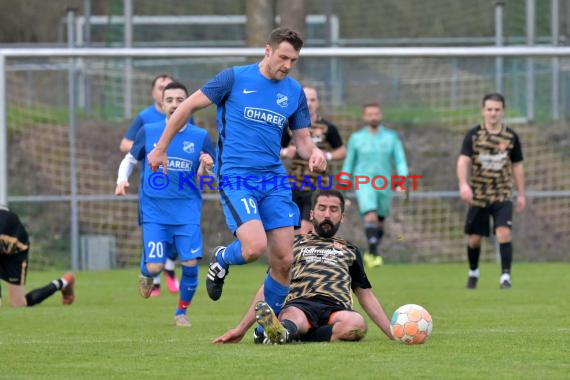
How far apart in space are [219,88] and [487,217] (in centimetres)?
603

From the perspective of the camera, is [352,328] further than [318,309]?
No

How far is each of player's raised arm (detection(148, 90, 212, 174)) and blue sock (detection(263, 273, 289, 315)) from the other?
1061 millimetres

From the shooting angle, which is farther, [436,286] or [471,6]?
[471,6]

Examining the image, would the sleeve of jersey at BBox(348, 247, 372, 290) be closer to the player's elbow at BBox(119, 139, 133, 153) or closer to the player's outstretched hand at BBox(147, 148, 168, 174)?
the player's outstretched hand at BBox(147, 148, 168, 174)

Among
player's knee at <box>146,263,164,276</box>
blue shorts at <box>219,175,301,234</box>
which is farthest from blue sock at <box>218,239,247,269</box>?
player's knee at <box>146,263,164,276</box>

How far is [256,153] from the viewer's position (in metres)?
8.33

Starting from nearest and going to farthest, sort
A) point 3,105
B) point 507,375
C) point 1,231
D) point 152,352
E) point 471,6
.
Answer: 1. point 507,375
2. point 152,352
3. point 1,231
4. point 3,105
5. point 471,6

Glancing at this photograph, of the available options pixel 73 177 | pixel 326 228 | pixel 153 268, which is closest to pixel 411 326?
pixel 326 228

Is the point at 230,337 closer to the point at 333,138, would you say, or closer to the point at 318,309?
the point at 318,309

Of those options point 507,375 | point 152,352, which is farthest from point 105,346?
point 507,375

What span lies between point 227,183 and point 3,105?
8.40m

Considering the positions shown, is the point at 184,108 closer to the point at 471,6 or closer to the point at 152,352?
the point at 152,352

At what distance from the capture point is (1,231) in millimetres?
11609

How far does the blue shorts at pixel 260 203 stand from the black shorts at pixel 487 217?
5.42 m
